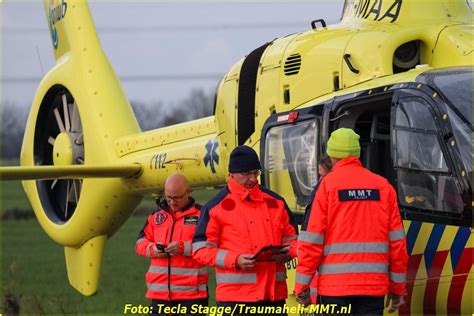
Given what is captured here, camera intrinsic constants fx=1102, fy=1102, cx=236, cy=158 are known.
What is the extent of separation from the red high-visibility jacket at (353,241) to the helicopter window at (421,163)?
0.52 metres

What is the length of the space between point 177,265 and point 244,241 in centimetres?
162

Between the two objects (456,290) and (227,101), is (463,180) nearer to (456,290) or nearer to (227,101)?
(456,290)

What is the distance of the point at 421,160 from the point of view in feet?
21.8

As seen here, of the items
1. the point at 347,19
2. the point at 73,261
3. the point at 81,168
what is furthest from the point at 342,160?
the point at 73,261

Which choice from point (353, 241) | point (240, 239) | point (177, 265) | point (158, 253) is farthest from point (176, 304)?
point (353, 241)

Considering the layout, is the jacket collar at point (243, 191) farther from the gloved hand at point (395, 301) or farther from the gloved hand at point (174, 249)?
the gloved hand at point (174, 249)

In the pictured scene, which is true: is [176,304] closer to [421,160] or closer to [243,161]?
[243,161]

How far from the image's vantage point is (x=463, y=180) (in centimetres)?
629

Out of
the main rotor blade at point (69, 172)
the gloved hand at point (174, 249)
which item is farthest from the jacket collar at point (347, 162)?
the main rotor blade at point (69, 172)

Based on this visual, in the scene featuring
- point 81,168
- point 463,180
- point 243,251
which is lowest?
point 81,168

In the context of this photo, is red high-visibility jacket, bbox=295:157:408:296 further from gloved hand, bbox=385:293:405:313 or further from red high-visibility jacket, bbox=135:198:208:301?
red high-visibility jacket, bbox=135:198:208:301

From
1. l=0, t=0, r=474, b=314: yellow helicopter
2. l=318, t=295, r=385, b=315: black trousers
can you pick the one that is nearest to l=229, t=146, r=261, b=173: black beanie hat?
l=0, t=0, r=474, b=314: yellow helicopter

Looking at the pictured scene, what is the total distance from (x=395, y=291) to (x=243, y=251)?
3.19 feet

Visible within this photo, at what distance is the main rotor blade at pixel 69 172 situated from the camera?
32.3 ft
